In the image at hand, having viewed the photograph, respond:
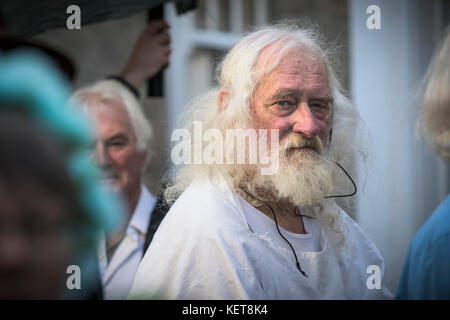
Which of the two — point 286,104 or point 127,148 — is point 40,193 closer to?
point 286,104

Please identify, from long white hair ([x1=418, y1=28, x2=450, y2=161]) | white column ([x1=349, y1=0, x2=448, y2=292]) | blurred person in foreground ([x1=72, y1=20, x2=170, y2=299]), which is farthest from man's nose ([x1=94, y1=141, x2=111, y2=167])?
long white hair ([x1=418, y1=28, x2=450, y2=161])

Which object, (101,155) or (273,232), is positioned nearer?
(273,232)

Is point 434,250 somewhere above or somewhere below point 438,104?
below

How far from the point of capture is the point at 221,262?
4.98 ft

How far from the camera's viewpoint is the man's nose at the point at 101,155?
195 cm

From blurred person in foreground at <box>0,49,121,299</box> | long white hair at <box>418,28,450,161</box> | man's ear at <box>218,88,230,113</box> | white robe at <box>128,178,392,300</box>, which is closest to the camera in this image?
blurred person in foreground at <box>0,49,121,299</box>

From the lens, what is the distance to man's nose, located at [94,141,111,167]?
195cm

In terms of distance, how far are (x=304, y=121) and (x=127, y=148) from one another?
0.78 meters

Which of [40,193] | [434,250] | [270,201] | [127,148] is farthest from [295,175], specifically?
[40,193]

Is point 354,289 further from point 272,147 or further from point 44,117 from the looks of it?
point 44,117

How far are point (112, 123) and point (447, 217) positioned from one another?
130cm

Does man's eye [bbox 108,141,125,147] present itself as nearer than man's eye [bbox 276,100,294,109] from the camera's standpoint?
No

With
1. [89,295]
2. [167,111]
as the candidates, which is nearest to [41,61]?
[167,111]

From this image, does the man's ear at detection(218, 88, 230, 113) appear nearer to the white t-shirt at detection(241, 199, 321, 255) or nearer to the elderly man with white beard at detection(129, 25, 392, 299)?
the elderly man with white beard at detection(129, 25, 392, 299)
